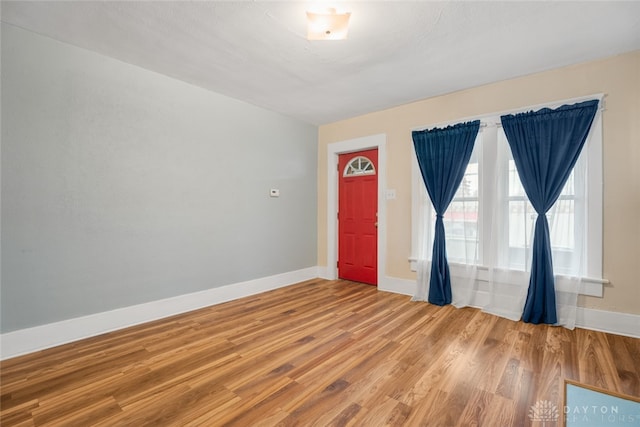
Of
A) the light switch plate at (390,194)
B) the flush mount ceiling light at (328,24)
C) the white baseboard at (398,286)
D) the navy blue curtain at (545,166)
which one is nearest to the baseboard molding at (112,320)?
the white baseboard at (398,286)

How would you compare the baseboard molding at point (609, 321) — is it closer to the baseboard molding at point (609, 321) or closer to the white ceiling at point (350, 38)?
the baseboard molding at point (609, 321)

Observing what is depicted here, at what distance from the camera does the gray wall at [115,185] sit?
7.70 feet

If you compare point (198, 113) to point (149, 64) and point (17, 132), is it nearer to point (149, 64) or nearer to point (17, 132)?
point (149, 64)

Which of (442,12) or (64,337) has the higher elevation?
(442,12)

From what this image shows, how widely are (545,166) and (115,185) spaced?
14.9ft

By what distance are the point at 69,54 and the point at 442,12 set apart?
130 inches

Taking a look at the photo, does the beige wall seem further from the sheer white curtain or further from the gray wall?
the gray wall

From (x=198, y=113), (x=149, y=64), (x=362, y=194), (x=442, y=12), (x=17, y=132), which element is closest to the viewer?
(x=442, y=12)

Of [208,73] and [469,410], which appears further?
[208,73]

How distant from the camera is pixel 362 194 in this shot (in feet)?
15.2

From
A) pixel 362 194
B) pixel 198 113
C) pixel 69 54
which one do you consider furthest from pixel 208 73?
pixel 362 194

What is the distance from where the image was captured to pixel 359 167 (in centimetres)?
470

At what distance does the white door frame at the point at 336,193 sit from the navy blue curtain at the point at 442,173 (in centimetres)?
70

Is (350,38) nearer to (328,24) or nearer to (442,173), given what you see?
(328,24)
